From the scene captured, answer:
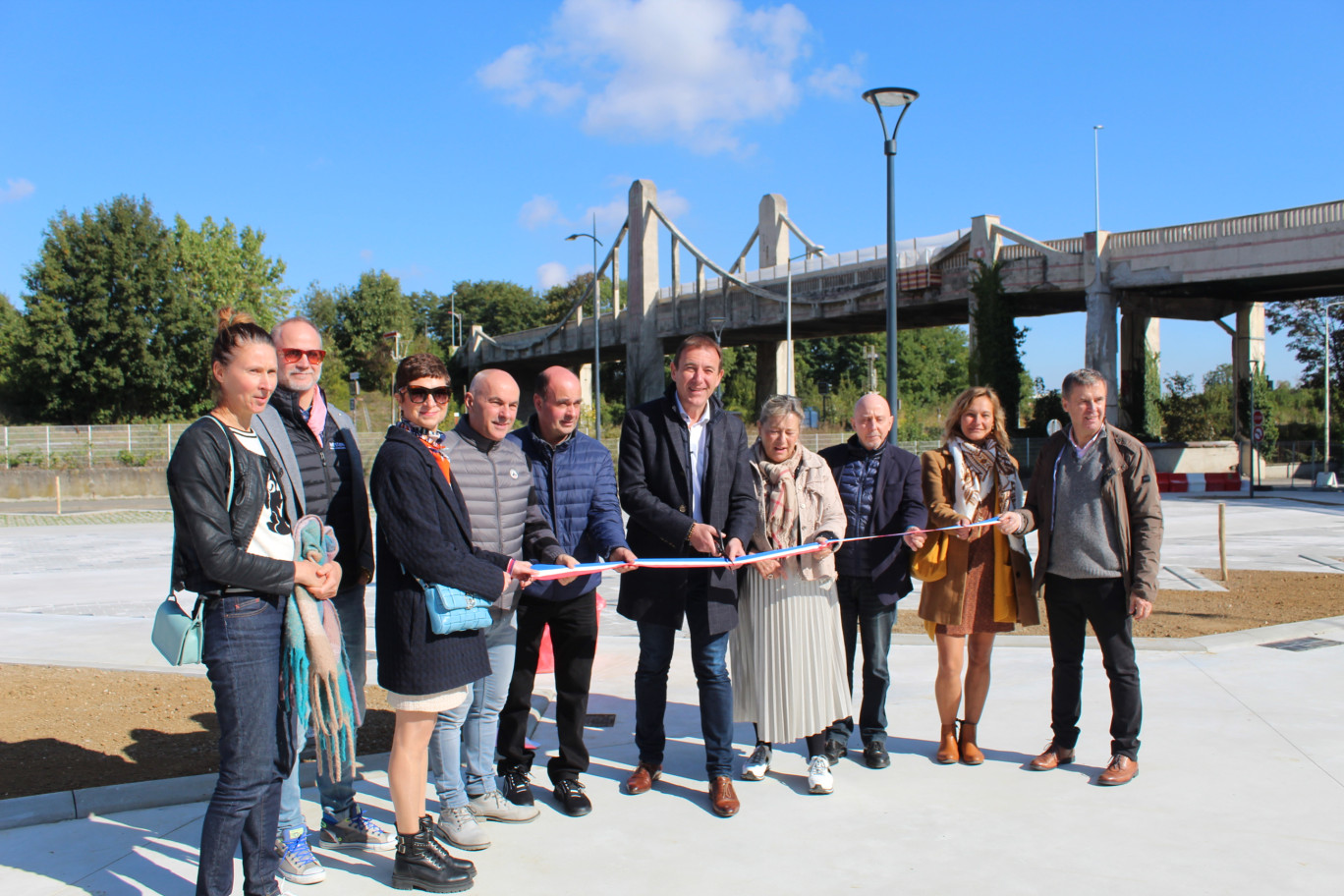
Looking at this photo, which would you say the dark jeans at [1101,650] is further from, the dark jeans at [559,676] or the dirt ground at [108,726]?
the dirt ground at [108,726]

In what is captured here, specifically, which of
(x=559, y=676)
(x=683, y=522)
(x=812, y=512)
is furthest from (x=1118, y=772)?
(x=559, y=676)

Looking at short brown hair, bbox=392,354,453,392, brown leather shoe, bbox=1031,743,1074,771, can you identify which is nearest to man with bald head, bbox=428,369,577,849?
short brown hair, bbox=392,354,453,392

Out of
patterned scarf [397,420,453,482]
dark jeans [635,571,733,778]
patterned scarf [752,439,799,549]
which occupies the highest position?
patterned scarf [397,420,453,482]

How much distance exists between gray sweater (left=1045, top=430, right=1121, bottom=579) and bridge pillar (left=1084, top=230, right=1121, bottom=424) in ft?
87.2

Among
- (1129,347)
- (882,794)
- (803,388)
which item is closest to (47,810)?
(882,794)

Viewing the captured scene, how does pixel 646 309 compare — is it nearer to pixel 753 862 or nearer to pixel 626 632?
pixel 626 632

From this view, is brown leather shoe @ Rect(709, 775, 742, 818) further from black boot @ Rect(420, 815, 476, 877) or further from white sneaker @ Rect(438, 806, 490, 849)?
black boot @ Rect(420, 815, 476, 877)

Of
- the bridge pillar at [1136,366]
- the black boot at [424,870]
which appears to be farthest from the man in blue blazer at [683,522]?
the bridge pillar at [1136,366]

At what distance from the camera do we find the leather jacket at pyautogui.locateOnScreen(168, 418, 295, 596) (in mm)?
2758

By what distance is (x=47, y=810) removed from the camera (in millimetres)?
3730

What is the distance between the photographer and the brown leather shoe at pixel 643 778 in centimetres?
410

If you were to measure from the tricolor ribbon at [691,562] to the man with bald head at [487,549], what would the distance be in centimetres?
8

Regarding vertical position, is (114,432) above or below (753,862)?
above

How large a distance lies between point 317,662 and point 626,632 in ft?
15.3
